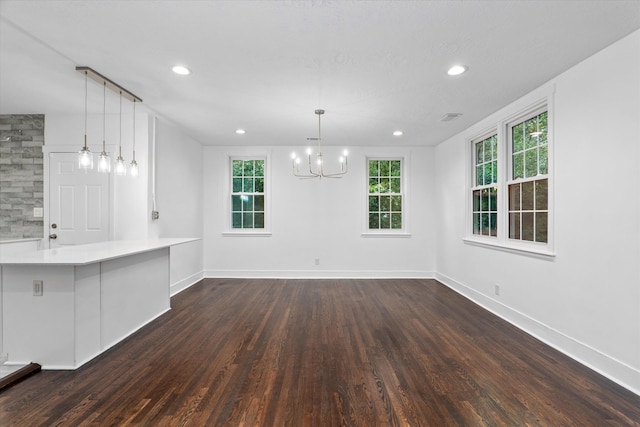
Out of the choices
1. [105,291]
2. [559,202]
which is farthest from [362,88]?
[105,291]

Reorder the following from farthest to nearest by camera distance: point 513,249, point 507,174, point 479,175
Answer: point 479,175, point 507,174, point 513,249

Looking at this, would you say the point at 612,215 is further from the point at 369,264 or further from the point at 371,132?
the point at 369,264

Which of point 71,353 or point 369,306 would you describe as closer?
point 71,353

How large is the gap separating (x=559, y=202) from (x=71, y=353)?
457cm

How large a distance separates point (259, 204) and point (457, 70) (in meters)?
4.36

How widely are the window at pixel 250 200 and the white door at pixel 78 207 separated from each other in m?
2.33

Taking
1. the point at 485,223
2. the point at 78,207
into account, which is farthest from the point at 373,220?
the point at 78,207

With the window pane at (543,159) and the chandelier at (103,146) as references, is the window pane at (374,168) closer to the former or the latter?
the window pane at (543,159)

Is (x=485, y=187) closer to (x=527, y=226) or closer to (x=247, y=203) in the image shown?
(x=527, y=226)

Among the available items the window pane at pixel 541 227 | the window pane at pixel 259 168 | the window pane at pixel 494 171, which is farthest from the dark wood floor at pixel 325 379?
the window pane at pixel 259 168

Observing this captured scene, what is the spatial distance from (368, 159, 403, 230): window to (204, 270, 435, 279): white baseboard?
0.91 meters

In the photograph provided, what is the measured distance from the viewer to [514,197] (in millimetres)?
3828

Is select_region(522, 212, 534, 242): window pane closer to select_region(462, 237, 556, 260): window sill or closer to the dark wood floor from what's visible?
select_region(462, 237, 556, 260): window sill

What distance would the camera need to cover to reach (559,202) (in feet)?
9.89
